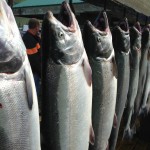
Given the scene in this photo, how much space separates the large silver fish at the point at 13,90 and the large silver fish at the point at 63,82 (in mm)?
214

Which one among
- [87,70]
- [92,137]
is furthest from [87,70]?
[92,137]

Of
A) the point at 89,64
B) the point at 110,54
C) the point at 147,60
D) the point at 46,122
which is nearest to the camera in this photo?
the point at 46,122

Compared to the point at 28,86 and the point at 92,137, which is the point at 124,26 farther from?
the point at 28,86

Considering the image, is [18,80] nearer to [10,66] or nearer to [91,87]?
[10,66]

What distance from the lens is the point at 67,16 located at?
7.00 ft

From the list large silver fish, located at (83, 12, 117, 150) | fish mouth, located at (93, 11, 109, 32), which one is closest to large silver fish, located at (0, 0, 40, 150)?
large silver fish, located at (83, 12, 117, 150)

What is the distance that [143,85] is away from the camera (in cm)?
325

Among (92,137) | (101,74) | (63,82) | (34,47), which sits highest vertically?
(63,82)

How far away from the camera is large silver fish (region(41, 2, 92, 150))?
2086 mm

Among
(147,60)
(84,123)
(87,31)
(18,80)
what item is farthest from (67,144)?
(147,60)

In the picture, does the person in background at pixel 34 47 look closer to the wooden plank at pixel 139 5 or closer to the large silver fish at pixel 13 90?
the wooden plank at pixel 139 5

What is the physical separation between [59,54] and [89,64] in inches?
8.3

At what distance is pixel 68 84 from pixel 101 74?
0.32 meters

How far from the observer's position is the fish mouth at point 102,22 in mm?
2402
